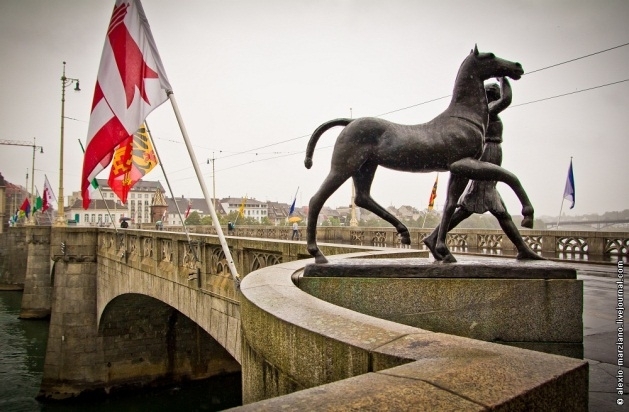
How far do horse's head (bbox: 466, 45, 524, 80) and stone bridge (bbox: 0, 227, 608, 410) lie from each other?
1.84 metres

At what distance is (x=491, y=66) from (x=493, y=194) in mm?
1226

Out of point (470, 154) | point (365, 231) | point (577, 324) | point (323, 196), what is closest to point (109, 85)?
point (323, 196)

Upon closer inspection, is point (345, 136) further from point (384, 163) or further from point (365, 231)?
point (365, 231)

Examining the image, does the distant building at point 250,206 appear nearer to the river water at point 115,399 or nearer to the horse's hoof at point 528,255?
the river water at point 115,399

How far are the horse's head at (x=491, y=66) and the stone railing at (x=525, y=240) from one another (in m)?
10.6

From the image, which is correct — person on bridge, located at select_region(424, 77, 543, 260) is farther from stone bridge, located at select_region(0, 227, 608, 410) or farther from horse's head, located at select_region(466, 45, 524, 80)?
stone bridge, located at select_region(0, 227, 608, 410)

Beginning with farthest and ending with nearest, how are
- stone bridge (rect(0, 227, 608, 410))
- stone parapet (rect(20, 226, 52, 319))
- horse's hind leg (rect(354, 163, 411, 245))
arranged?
stone parapet (rect(20, 226, 52, 319)), horse's hind leg (rect(354, 163, 411, 245)), stone bridge (rect(0, 227, 608, 410))

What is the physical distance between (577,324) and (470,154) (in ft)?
5.32

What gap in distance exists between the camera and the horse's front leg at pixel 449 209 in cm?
402

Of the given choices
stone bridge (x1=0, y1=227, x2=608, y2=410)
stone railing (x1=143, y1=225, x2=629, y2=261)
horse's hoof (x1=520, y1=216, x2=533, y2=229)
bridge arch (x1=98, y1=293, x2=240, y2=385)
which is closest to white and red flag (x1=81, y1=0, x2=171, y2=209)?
stone bridge (x1=0, y1=227, x2=608, y2=410)

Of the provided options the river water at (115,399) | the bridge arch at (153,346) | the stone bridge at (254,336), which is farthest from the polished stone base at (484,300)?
the bridge arch at (153,346)

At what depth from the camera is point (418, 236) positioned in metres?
20.5

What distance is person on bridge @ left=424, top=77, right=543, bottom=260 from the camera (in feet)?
13.7

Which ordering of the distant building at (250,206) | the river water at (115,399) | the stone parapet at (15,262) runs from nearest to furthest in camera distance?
the river water at (115,399)
the stone parapet at (15,262)
the distant building at (250,206)
